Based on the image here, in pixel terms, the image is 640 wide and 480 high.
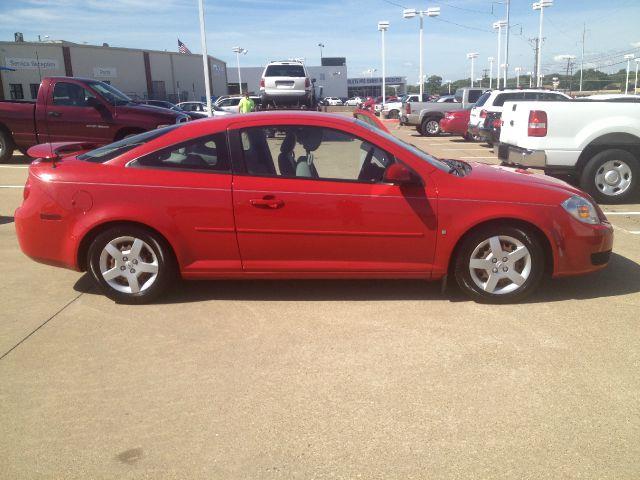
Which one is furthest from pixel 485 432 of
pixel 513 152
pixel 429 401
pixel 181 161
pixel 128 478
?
pixel 513 152

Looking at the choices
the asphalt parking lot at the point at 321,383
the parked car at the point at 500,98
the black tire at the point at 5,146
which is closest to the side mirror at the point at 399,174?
the asphalt parking lot at the point at 321,383

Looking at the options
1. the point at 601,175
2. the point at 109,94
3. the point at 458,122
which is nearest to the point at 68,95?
the point at 109,94

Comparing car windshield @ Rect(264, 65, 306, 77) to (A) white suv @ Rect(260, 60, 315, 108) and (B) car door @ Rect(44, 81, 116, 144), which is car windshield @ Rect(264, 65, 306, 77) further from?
(B) car door @ Rect(44, 81, 116, 144)

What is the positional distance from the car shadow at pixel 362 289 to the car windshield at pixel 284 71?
60.3 ft

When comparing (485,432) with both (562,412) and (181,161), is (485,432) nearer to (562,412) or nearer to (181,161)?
(562,412)

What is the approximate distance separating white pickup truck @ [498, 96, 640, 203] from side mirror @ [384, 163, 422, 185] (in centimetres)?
452

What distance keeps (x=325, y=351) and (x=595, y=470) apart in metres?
1.73

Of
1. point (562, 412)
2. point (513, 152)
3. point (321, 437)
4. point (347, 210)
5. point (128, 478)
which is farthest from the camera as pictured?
point (513, 152)

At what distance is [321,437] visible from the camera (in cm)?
280

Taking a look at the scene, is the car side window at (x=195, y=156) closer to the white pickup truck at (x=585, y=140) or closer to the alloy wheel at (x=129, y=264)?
the alloy wheel at (x=129, y=264)

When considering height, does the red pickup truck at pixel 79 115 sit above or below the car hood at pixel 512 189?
above

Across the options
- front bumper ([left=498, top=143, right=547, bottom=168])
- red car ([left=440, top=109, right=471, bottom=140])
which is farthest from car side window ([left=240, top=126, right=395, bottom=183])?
red car ([left=440, top=109, right=471, bottom=140])

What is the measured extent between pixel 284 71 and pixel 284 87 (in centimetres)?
109

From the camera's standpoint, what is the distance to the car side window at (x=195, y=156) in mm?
4395
